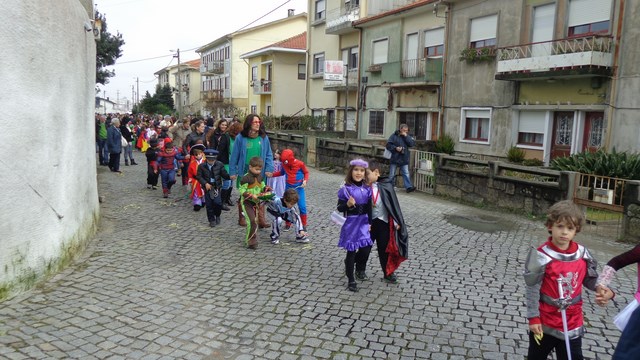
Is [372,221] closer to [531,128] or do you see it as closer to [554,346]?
[554,346]

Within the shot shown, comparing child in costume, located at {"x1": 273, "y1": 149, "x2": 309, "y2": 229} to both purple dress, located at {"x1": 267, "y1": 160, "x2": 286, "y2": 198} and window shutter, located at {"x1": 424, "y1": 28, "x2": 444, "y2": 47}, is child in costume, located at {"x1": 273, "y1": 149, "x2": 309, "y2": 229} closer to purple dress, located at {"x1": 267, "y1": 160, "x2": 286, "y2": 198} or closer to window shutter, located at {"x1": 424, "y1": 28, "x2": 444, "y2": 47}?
purple dress, located at {"x1": 267, "y1": 160, "x2": 286, "y2": 198}

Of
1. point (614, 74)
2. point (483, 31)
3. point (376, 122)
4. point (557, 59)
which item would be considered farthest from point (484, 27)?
point (376, 122)

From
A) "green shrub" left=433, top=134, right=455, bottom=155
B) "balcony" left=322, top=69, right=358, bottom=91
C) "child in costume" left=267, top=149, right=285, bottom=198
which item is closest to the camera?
"child in costume" left=267, top=149, right=285, bottom=198

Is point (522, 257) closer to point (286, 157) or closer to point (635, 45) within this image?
point (286, 157)

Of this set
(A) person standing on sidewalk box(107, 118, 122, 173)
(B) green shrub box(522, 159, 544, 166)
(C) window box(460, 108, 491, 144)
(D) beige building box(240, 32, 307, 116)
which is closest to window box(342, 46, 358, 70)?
(C) window box(460, 108, 491, 144)

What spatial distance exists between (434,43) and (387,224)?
16.8 metres

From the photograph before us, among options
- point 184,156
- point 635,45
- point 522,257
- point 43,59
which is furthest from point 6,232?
point 635,45

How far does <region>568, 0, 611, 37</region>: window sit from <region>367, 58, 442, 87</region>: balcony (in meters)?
5.59

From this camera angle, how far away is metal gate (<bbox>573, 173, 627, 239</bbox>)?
8516mm

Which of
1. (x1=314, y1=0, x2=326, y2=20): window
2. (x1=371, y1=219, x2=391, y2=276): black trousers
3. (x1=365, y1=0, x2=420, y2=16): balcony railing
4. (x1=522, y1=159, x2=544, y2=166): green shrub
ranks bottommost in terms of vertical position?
(x1=371, y1=219, x2=391, y2=276): black trousers

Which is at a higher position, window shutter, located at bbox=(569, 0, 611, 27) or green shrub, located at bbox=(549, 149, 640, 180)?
window shutter, located at bbox=(569, 0, 611, 27)

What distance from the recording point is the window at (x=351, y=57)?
26.6 m

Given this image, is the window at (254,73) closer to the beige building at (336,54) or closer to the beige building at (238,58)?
the beige building at (238,58)

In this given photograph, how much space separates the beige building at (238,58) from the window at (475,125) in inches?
1099
